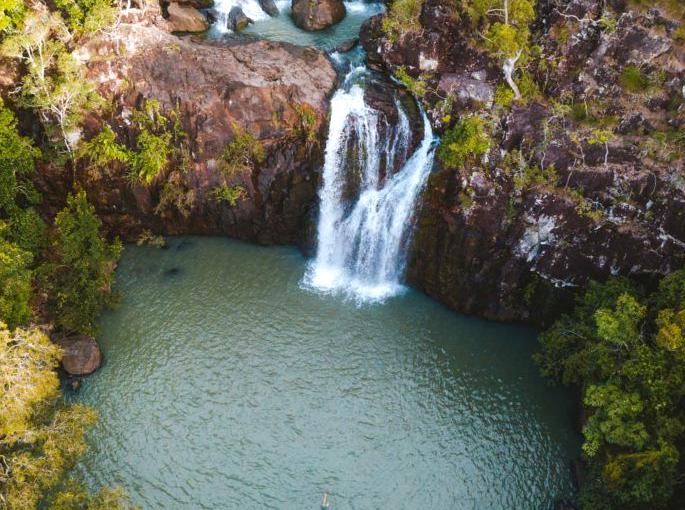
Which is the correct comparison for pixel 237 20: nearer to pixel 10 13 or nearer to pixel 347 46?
pixel 347 46

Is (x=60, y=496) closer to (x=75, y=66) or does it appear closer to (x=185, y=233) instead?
(x=185, y=233)

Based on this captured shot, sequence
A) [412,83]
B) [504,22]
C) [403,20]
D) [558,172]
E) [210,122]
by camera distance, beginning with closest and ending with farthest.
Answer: [558,172] < [504,22] < [210,122] < [412,83] < [403,20]

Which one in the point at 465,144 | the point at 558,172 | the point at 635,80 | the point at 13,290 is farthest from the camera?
the point at 465,144

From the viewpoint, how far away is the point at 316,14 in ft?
104

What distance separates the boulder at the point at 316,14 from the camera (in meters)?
31.8

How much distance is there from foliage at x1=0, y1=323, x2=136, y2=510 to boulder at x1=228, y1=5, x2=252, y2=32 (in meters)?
22.0

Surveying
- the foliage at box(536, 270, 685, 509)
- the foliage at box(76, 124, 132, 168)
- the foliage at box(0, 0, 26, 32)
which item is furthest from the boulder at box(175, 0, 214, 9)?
the foliage at box(536, 270, 685, 509)

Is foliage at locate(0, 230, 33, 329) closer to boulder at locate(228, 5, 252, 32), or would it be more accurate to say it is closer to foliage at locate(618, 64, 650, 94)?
boulder at locate(228, 5, 252, 32)

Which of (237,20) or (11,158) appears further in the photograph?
(237,20)

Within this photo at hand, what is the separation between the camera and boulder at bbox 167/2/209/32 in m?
30.6

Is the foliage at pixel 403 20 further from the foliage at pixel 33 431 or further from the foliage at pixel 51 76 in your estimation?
the foliage at pixel 33 431

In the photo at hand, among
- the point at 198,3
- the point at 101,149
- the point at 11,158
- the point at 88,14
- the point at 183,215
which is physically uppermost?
the point at 198,3

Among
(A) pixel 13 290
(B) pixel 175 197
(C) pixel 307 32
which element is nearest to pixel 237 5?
(C) pixel 307 32

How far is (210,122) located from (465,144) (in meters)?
12.3
